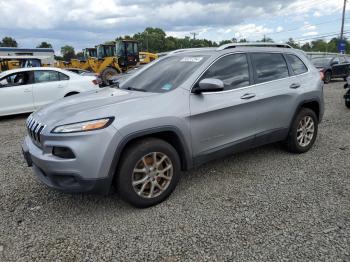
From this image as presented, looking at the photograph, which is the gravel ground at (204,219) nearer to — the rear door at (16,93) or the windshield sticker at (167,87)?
the windshield sticker at (167,87)

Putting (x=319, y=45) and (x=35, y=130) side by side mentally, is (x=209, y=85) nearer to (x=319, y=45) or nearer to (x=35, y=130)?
(x=35, y=130)

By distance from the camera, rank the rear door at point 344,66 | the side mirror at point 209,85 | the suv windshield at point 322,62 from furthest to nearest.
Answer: the rear door at point 344,66 → the suv windshield at point 322,62 → the side mirror at point 209,85

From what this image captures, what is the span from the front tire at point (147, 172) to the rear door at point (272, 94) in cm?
147

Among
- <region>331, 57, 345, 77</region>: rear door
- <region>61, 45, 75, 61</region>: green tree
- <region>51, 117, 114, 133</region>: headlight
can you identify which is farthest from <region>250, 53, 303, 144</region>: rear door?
<region>61, 45, 75, 61</region>: green tree

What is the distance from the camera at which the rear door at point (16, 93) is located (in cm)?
870

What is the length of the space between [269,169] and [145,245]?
2.36 meters

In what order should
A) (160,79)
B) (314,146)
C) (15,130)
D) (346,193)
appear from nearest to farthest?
(346,193) < (160,79) < (314,146) < (15,130)

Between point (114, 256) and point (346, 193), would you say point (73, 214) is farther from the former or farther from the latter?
point (346, 193)

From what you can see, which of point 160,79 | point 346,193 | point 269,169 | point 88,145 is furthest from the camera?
point 269,169

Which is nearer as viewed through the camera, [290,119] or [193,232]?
[193,232]

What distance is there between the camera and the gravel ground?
2.77m

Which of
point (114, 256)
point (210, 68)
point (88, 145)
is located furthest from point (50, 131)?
point (210, 68)

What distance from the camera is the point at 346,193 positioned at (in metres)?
3.76

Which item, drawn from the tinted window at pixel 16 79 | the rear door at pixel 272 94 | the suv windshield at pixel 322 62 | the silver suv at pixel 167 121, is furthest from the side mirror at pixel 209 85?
the suv windshield at pixel 322 62
